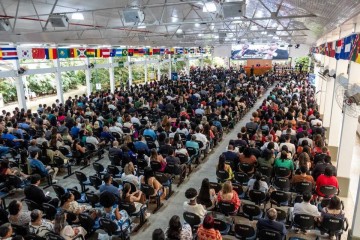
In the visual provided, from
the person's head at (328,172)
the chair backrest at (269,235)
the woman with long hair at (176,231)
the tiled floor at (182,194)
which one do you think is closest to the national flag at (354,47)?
the person's head at (328,172)

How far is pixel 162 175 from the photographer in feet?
23.5

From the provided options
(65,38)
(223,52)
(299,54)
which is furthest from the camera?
(223,52)

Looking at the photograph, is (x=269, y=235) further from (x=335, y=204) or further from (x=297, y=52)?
(x=297, y=52)

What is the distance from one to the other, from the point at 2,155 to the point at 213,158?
682 centimetres

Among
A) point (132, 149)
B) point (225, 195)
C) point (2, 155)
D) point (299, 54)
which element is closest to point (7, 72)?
point (2, 155)

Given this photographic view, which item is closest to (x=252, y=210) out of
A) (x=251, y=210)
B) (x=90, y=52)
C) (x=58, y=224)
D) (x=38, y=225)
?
(x=251, y=210)

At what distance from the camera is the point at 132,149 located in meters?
9.12

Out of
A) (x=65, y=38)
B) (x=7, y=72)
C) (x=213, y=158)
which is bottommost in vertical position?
(x=213, y=158)

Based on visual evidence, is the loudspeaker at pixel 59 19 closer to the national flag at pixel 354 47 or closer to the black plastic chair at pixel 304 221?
the national flag at pixel 354 47

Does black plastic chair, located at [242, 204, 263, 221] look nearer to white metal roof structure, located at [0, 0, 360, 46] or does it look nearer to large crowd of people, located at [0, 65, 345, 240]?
large crowd of people, located at [0, 65, 345, 240]

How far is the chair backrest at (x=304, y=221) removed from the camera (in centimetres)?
526

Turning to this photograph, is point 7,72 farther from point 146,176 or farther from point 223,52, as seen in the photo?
point 223,52

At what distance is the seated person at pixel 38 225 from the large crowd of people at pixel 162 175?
0.02 m

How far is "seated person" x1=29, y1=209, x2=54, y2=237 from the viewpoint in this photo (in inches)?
195
